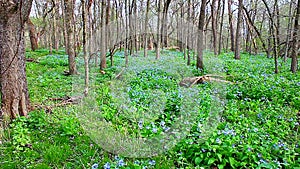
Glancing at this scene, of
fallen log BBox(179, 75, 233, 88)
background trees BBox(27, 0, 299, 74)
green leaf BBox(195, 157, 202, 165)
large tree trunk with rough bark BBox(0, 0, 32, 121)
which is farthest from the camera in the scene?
background trees BBox(27, 0, 299, 74)

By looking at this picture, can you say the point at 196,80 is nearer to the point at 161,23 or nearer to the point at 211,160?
the point at 211,160

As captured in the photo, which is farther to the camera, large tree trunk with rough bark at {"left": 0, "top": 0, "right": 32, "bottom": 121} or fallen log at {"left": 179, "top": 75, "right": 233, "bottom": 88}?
fallen log at {"left": 179, "top": 75, "right": 233, "bottom": 88}

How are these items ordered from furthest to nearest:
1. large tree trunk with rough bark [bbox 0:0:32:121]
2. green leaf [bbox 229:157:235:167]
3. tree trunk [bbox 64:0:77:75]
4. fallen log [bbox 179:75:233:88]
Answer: tree trunk [bbox 64:0:77:75] < fallen log [bbox 179:75:233:88] < large tree trunk with rough bark [bbox 0:0:32:121] < green leaf [bbox 229:157:235:167]

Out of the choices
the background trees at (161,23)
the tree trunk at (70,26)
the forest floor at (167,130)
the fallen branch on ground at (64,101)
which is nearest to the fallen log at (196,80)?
the forest floor at (167,130)

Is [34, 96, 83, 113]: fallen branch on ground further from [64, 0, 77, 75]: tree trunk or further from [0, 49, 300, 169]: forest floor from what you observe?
[64, 0, 77, 75]: tree trunk

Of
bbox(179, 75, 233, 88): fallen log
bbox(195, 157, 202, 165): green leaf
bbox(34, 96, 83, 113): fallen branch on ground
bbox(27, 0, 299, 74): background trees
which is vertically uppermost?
bbox(27, 0, 299, 74): background trees

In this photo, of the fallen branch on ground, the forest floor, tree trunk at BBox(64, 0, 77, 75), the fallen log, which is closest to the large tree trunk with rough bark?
the forest floor

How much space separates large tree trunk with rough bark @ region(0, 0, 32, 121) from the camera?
12.0 ft

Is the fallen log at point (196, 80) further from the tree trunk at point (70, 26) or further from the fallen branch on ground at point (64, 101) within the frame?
the tree trunk at point (70, 26)

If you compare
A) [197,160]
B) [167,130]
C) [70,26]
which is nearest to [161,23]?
[70,26]

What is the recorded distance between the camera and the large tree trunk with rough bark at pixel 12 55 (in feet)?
12.0

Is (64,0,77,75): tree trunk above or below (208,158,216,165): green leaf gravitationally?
above

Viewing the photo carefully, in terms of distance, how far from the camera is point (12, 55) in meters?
3.77

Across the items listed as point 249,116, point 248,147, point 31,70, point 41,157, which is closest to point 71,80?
point 31,70
